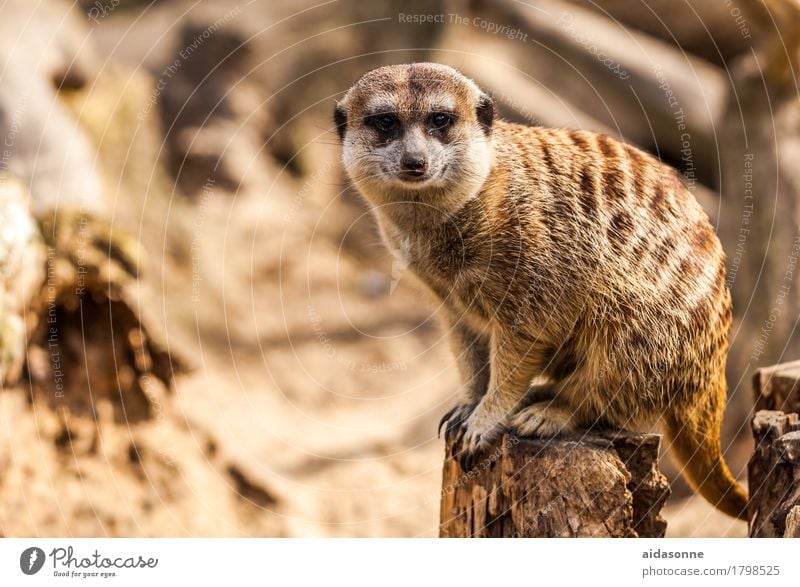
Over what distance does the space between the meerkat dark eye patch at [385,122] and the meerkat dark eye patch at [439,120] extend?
9 cm

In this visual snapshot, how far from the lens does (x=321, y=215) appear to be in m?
6.38

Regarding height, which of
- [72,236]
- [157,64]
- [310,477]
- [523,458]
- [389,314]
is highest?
[157,64]

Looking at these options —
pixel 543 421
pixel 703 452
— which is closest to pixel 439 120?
pixel 543 421

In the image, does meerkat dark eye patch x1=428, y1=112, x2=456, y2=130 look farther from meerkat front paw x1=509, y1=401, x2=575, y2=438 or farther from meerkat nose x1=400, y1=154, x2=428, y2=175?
meerkat front paw x1=509, y1=401, x2=575, y2=438

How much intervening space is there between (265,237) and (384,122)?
390 centimetres

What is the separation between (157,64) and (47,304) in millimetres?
3265

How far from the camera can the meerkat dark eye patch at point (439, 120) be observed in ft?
7.39

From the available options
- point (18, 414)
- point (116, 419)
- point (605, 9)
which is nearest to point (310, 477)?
point (116, 419)

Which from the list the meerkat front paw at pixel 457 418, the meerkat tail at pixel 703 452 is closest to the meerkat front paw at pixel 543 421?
the meerkat front paw at pixel 457 418

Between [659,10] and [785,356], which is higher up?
[659,10]

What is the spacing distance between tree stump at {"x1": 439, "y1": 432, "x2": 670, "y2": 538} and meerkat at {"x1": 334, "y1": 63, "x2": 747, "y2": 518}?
75mm

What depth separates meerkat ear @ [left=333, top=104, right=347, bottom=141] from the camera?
246 cm

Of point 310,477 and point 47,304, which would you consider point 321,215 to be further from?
point 47,304

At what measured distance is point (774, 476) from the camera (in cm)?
243
